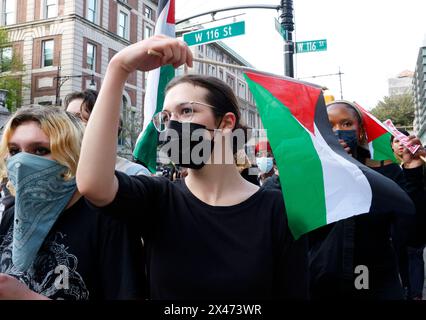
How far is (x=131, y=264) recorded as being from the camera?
1745mm

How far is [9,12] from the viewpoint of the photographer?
30141 mm

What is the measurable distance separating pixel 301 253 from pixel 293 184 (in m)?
0.35

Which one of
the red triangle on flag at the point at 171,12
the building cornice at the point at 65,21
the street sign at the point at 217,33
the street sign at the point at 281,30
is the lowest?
the red triangle on flag at the point at 171,12

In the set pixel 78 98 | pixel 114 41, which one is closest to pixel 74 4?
pixel 114 41

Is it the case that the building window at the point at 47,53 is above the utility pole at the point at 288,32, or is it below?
above

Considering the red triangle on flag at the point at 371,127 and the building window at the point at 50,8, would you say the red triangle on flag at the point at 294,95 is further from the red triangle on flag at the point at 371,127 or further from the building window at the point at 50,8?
the building window at the point at 50,8

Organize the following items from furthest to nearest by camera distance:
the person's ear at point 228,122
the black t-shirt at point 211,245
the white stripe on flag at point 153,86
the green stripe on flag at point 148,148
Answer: the white stripe on flag at point 153,86 < the green stripe on flag at point 148,148 < the person's ear at point 228,122 < the black t-shirt at point 211,245

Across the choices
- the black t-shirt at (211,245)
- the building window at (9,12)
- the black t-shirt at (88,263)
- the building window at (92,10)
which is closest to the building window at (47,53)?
the building window at (92,10)

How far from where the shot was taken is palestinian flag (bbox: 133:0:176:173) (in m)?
3.39

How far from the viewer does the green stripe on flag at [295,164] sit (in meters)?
1.80

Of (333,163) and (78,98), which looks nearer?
(333,163)

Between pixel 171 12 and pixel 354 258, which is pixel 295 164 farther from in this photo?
pixel 171 12

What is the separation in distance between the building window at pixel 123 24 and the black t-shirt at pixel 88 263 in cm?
3236
